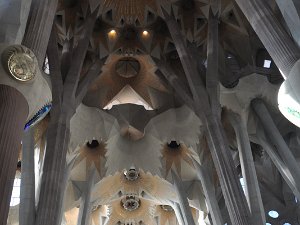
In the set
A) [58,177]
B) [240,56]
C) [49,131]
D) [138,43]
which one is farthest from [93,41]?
[58,177]

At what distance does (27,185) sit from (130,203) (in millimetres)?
12110

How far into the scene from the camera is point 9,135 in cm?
695

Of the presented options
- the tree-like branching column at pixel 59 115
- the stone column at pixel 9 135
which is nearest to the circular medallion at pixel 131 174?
the tree-like branching column at pixel 59 115

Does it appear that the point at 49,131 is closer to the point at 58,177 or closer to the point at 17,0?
the point at 58,177

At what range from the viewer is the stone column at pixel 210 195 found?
16808mm

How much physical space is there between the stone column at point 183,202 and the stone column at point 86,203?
3.40 metres

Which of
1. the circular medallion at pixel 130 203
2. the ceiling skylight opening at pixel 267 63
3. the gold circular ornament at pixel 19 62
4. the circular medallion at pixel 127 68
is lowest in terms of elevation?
the gold circular ornament at pixel 19 62

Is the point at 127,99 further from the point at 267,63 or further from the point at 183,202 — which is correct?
the point at 267,63

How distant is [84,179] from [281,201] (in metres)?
8.83

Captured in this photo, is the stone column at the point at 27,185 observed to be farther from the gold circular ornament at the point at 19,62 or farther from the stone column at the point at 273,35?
the stone column at the point at 273,35

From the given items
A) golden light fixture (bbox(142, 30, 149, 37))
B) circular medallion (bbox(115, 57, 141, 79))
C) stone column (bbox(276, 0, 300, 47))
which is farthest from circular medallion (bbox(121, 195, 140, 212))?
stone column (bbox(276, 0, 300, 47))

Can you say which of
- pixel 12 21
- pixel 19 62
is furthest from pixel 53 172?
pixel 12 21

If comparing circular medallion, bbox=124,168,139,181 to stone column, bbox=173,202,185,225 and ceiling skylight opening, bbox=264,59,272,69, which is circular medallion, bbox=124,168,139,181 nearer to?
stone column, bbox=173,202,185,225

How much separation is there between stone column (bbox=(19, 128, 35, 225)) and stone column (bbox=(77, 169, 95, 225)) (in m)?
6.77
